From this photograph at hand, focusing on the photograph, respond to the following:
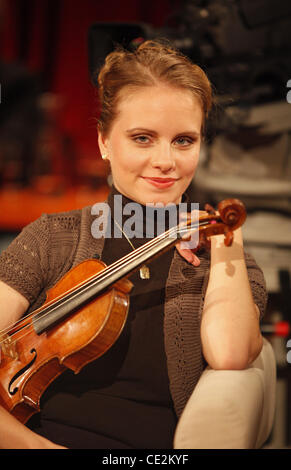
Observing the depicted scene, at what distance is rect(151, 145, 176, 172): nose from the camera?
3.42 feet

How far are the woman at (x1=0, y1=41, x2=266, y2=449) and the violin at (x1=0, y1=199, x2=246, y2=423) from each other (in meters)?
0.07

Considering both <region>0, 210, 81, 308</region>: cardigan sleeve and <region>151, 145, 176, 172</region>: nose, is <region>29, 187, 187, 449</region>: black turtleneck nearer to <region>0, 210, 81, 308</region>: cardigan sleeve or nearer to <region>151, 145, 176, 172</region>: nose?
<region>0, 210, 81, 308</region>: cardigan sleeve

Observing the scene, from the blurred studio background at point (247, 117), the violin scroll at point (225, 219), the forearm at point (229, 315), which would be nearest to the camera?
the violin scroll at point (225, 219)

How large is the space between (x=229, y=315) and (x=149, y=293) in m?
0.19

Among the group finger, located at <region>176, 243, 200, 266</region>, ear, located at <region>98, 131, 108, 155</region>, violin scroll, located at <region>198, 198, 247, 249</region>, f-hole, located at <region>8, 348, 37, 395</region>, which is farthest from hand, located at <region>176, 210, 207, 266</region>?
f-hole, located at <region>8, 348, 37, 395</region>

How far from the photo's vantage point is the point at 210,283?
111cm

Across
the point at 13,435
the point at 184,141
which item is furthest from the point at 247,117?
the point at 13,435

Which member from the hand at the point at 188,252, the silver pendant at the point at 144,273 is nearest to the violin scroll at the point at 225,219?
the hand at the point at 188,252

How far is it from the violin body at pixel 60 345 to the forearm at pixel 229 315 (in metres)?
0.21

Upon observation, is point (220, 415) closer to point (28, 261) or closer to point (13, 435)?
point (13, 435)

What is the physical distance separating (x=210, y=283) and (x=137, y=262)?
23 cm

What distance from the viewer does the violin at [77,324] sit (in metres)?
0.96

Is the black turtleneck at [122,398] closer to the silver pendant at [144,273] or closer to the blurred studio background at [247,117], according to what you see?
the silver pendant at [144,273]

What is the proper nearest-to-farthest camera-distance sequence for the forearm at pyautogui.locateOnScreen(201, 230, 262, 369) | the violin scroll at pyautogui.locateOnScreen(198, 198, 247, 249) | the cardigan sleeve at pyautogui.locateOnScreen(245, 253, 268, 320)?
the violin scroll at pyautogui.locateOnScreen(198, 198, 247, 249) → the forearm at pyautogui.locateOnScreen(201, 230, 262, 369) → the cardigan sleeve at pyautogui.locateOnScreen(245, 253, 268, 320)
